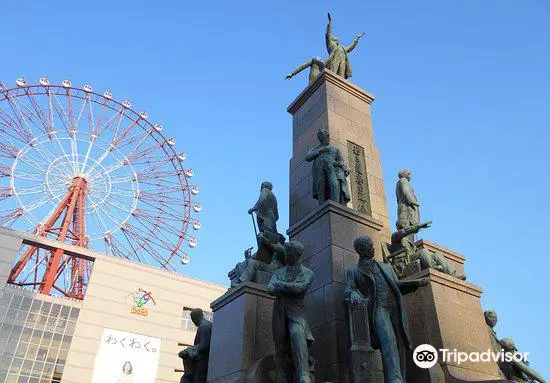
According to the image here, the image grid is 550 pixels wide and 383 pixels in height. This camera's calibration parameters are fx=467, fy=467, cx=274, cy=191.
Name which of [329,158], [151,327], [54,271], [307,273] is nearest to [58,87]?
[54,271]

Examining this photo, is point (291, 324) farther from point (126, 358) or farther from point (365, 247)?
point (126, 358)

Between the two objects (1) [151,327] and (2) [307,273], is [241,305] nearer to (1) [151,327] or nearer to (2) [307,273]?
(2) [307,273]

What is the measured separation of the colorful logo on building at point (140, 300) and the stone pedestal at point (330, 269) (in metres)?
37.5

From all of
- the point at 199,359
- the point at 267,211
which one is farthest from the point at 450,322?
the point at 199,359

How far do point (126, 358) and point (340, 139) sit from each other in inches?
1436

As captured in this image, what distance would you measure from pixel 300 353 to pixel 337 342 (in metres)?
1.33

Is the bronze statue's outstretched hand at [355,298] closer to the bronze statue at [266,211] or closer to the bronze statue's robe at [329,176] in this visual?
the bronze statue's robe at [329,176]

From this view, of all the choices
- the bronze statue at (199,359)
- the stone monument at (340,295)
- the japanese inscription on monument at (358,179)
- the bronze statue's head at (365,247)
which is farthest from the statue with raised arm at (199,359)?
the japanese inscription on monument at (358,179)

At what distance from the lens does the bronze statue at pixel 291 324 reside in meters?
6.27

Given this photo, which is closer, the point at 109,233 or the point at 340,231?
the point at 340,231

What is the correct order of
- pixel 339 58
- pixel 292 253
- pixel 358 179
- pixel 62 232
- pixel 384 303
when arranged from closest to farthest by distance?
pixel 384 303 < pixel 292 253 < pixel 358 179 < pixel 339 58 < pixel 62 232

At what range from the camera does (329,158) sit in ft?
32.2

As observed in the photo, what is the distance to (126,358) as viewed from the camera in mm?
40844

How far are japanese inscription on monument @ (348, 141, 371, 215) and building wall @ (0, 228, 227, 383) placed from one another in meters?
35.0
